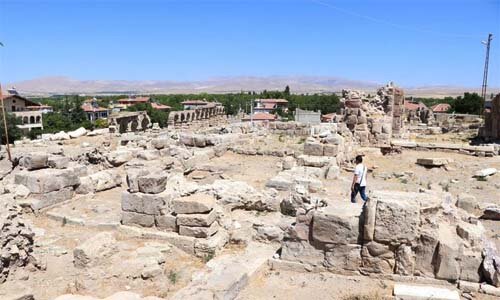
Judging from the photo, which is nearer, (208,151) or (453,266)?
(453,266)

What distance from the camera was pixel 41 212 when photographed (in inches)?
387

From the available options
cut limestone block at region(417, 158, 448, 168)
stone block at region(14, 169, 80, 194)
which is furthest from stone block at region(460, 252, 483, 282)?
cut limestone block at region(417, 158, 448, 168)

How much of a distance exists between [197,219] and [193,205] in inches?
10.4

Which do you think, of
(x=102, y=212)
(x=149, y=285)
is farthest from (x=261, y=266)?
(x=102, y=212)

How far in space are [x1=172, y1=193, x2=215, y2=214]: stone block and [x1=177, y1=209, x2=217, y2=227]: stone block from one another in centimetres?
7

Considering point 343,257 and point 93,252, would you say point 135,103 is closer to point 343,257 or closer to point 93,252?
point 93,252

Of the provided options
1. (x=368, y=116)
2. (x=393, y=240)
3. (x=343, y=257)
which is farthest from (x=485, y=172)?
(x=343, y=257)

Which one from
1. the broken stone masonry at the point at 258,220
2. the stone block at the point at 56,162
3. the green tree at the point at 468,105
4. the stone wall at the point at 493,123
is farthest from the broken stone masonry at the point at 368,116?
the green tree at the point at 468,105

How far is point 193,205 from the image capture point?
307 inches

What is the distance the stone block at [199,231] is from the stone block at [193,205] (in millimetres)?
278

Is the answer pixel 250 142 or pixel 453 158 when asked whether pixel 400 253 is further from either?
pixel 250 142

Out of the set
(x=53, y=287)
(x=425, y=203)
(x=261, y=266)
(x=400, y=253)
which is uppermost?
(x=425, y=203)

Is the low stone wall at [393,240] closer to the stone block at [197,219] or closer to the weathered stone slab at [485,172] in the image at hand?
the stone block at [197,219]

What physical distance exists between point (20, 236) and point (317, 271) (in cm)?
448
